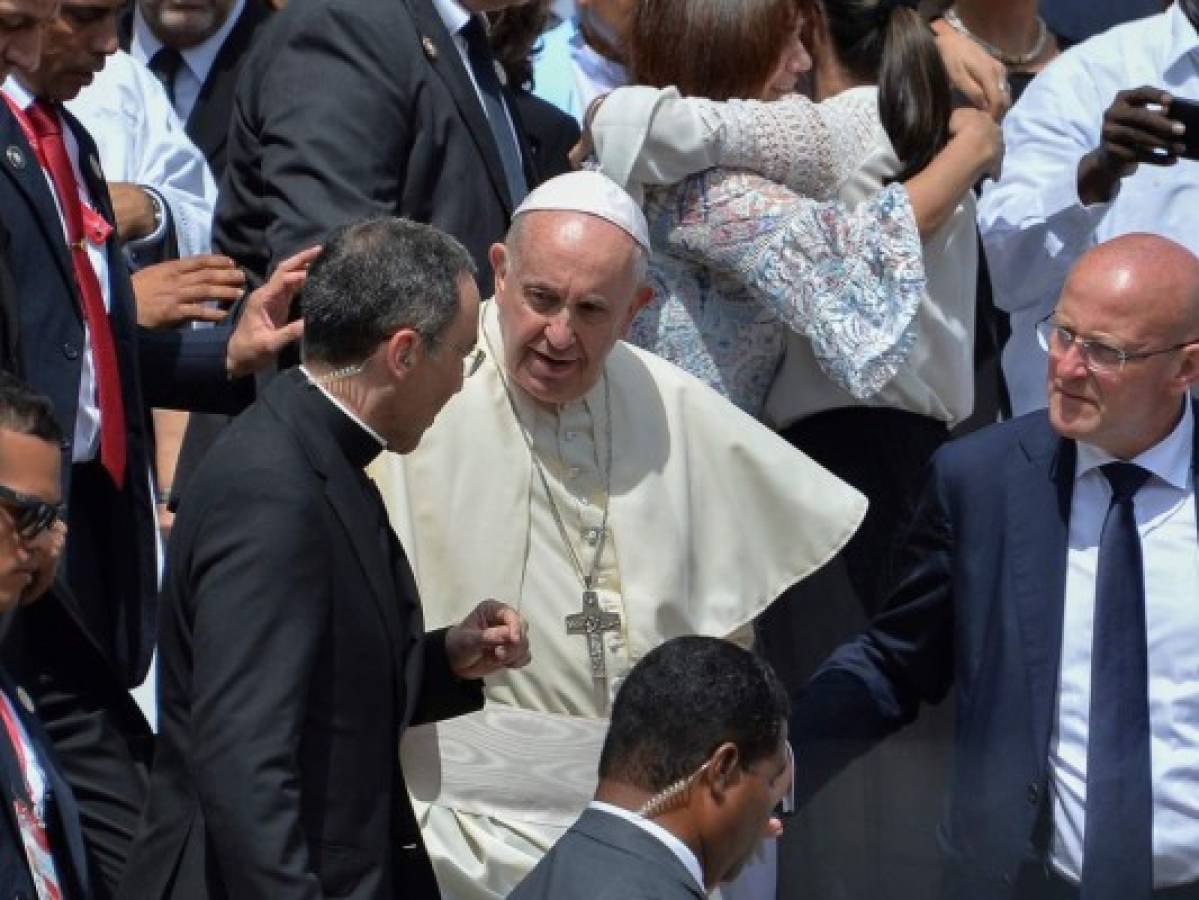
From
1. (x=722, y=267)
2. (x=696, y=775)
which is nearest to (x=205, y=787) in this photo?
(x=696, y=775)

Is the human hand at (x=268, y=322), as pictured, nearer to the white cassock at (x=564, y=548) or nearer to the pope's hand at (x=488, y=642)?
the white cassock at (x=564, y=548)

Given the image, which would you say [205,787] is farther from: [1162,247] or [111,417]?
[1162,247]

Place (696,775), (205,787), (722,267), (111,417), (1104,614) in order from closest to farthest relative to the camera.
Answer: (696,775), (205,787), (1104,614), (111,417), (722,267)

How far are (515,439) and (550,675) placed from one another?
0.45 metres

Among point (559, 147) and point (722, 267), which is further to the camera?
point (559, 147)

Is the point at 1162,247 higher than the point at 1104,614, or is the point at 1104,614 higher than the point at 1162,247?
the point at 1162,247

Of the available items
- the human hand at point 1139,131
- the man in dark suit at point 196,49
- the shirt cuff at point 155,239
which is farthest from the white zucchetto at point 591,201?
the man in dark suit at point 196,49

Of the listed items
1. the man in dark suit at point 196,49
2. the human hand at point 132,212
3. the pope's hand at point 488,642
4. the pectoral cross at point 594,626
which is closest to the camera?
the pope's hand at point 488,642

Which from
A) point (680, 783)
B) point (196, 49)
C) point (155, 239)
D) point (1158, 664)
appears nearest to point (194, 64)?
point (196, 49)

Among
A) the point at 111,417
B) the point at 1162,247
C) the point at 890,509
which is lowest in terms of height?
the point at 890,509

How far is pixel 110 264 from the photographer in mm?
5953

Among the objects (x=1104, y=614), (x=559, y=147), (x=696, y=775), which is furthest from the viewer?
(x=559, y=147)

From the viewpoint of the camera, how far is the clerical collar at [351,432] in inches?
188

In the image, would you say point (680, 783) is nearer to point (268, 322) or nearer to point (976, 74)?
point (268, 322)
